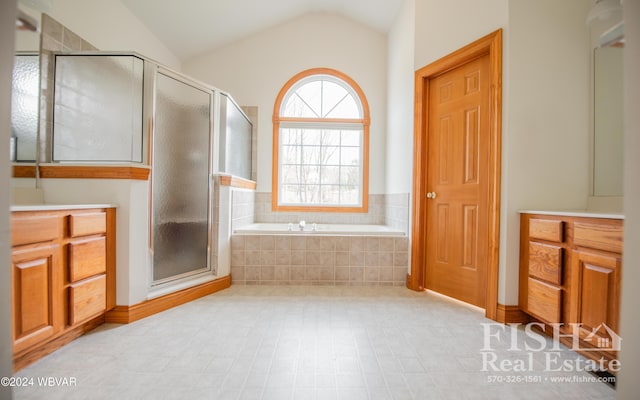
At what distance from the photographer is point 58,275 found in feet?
4.96

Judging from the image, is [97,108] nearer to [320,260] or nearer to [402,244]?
[320,260]

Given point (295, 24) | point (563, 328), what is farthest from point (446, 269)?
point (295, 24)

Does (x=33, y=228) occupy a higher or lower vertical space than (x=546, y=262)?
higher

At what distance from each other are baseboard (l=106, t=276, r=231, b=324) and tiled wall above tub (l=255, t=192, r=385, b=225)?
1.23m

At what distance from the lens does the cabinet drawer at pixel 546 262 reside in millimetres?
1644

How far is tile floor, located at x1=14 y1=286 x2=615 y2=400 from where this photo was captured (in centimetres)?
125

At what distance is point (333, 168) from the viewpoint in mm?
3883

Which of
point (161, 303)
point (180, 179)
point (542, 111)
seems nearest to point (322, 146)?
point (180, 179)

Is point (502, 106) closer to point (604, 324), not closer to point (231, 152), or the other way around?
point (604, 324)

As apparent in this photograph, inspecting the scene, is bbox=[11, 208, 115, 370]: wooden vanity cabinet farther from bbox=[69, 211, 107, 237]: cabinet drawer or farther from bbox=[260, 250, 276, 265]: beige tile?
bbox=[260, 250, 276, 265]: beige tile

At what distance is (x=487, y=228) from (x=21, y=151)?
3241 mm

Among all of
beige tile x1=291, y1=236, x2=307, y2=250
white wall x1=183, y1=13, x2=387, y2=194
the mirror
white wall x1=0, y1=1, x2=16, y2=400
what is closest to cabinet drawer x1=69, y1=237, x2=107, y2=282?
white wall x1=0, y1=1, x2=16, y2=400

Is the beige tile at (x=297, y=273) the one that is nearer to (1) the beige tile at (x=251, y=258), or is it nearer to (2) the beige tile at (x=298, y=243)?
(2) the beige tile at (x=298, y=243)

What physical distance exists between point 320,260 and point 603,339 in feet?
6.58
